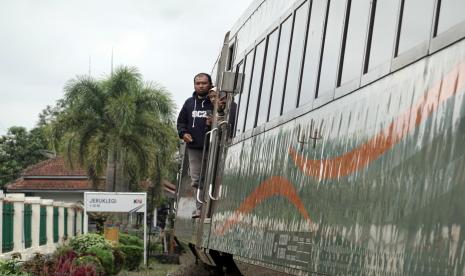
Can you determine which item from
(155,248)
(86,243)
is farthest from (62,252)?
(155,248)

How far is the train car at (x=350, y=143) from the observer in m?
3.82

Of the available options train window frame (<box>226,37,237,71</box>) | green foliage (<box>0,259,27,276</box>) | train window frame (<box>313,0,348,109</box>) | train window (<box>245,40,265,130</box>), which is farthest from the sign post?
train window frame (<box>313,0,348,109</box>)

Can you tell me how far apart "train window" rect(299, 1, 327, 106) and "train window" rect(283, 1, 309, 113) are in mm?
164

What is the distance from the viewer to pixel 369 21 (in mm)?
5113

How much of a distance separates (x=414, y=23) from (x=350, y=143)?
97 centimetres

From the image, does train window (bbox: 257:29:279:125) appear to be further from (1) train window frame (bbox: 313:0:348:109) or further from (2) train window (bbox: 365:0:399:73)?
(2) train window (bbox: 365:0:399:73)

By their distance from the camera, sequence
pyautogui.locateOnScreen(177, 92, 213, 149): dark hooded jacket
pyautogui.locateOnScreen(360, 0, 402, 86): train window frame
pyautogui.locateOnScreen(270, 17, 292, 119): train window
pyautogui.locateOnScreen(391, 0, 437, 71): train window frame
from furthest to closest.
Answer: pyautogui.locateOnScreen(177, 92, 213, 149): dark hooded jacket → pyautogui.locateOnScreen(270, 17, 292, 119): train window → pyautogui.locateOnScreen(360, 0, 402, 86): train window frame → pyautogui.locateOnScreen(391, 0, 437, 71): train window frame

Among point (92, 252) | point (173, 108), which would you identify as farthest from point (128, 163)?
point (92, 252)

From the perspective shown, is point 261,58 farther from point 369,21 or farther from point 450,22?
point 450,22

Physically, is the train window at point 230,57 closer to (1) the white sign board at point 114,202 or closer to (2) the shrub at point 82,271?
(2) the shrub at point 82,271

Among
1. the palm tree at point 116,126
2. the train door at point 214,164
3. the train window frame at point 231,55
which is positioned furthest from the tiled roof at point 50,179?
the train door at point 214,164

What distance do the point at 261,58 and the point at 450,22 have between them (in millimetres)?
4737

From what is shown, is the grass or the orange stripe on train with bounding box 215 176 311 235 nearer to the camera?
the orange stripe on train with bounding box 215 176 311 235

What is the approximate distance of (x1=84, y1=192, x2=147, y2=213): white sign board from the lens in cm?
2939
